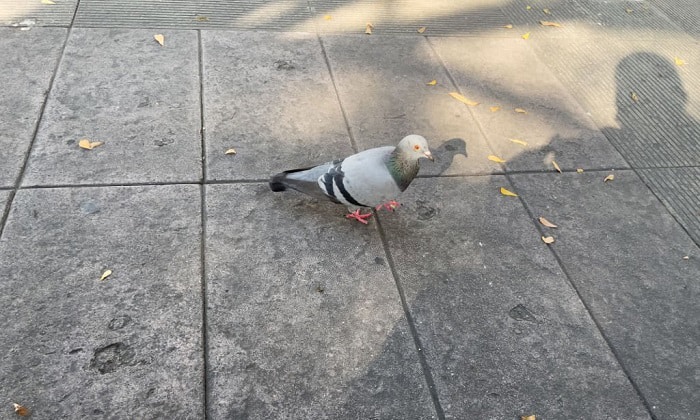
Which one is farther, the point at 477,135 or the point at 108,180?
the point at 477,135

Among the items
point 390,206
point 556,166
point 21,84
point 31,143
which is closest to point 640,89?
point 556,166

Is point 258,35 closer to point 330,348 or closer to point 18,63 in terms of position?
point 18,63

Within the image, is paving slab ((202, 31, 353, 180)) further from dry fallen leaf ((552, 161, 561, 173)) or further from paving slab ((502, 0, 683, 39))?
paving slab ((502, 0, 683, 39))

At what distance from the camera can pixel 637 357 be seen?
323cm

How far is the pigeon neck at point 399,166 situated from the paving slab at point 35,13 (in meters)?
3.45

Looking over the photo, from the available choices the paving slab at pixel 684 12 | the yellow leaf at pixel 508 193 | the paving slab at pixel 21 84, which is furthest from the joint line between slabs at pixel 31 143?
the paving slab at pixel 684 12

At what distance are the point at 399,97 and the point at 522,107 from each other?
1048 millimetres

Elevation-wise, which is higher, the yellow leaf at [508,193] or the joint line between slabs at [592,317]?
the yellow leaf at [508,193]

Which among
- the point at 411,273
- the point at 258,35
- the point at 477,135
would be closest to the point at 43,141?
the point at 258,35

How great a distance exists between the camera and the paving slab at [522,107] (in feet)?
14.8

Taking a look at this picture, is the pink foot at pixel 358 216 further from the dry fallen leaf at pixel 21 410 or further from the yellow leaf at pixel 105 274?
the dry fallen leaf at pixel 21 410

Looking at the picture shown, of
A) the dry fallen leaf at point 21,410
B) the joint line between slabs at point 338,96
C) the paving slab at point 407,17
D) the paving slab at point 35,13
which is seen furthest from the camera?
the paving slab at point 407,17

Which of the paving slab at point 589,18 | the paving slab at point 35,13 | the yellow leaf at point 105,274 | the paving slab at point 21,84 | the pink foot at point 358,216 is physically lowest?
the pink foot at point 358,216

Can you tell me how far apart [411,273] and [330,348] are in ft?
2.38
